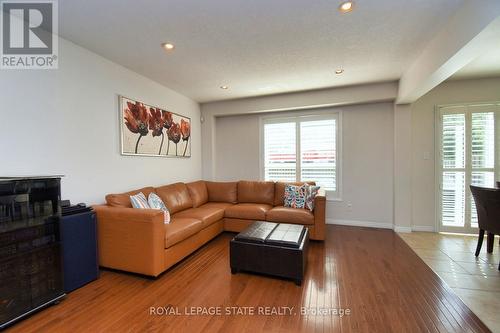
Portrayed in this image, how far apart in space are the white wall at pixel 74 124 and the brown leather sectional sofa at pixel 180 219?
364 millimetres

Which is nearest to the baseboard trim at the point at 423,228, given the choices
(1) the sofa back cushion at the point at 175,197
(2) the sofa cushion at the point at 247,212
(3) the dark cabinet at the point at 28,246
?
(2) the sofa cushion at the point at 247,212

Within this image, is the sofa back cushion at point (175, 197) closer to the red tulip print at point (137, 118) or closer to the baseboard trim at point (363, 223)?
the red tulip print at point (137, 118)

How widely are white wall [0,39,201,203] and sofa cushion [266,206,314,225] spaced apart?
2.05 meters

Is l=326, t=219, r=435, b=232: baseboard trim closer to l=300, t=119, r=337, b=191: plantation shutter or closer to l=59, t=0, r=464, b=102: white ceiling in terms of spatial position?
l=300, t=119, r=337, b=191: plantation shutter

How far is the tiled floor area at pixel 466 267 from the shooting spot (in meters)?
1.86

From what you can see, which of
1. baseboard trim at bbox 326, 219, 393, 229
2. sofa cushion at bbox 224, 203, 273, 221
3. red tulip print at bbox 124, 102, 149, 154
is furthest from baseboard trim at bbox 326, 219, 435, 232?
red tulip print at bbox 124, 102, 149, 154

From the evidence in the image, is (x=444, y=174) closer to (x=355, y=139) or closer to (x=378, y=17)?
(x=355, y=139)

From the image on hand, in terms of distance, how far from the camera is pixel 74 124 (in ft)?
8.12

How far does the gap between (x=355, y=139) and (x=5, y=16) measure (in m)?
4.83

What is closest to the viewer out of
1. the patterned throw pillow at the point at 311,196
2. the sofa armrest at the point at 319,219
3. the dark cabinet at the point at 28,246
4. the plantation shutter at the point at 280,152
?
the dark cabinet at the point at 28,246

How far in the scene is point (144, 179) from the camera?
3.39m

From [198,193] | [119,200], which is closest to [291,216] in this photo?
[198,193]

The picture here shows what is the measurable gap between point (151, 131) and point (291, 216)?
260cm

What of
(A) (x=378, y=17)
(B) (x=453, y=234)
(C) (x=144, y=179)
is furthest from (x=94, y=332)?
(B) (x=453, y=234)
